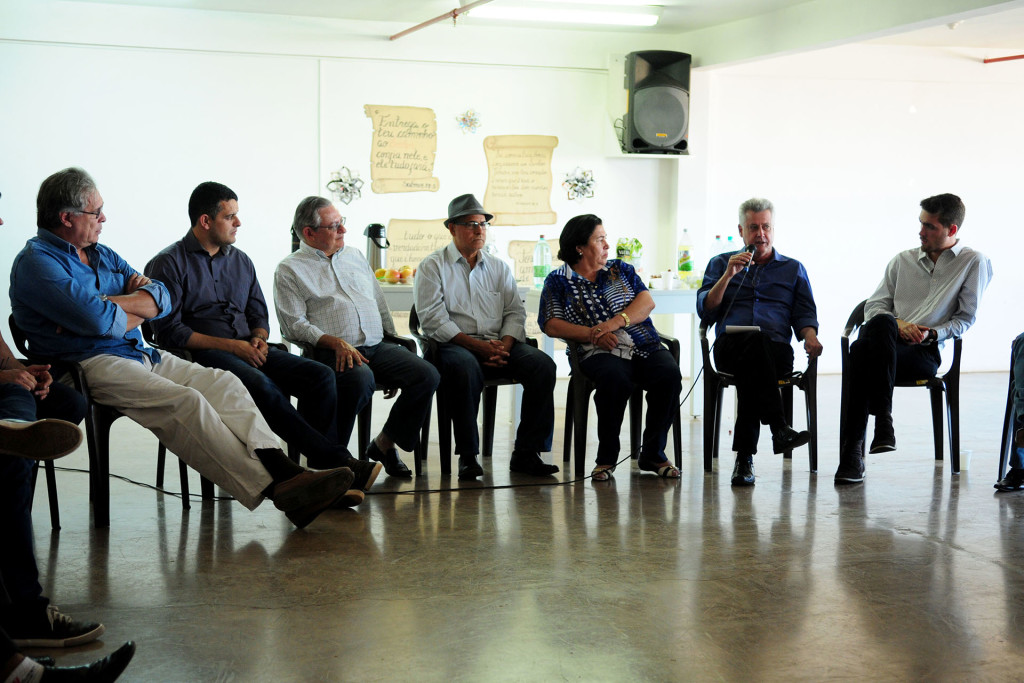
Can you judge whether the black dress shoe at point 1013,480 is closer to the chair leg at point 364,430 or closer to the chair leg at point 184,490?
the chair leg at point 364,430

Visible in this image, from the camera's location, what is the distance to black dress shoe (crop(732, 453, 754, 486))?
4.04 metres

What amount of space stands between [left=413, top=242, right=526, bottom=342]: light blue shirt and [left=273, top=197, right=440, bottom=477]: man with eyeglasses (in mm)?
204

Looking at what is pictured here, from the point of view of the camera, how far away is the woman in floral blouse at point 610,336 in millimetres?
4148

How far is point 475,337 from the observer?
4426mm

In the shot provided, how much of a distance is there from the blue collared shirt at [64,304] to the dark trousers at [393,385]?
2.73ft

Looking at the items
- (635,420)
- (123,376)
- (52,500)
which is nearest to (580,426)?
(635,420)

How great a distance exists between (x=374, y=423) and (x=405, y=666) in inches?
133

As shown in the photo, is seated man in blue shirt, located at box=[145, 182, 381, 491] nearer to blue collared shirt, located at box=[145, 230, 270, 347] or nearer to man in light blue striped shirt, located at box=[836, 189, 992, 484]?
blue collared shirt, located at box=[145, 230, 270, 347]

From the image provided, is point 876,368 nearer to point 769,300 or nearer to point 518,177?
point 769,300

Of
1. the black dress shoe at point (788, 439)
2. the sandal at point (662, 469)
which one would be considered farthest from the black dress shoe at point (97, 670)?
the black dress shoe at point (788, 439)

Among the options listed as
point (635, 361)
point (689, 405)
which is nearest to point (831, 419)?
point (689, 405)

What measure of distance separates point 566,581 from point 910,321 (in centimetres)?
240

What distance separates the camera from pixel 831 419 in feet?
18.5

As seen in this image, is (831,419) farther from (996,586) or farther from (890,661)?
(890,661)
